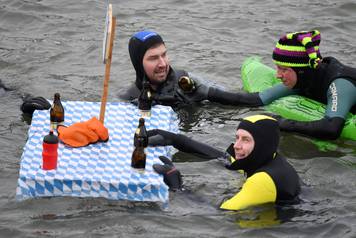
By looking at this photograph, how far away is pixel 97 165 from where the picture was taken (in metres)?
7.10

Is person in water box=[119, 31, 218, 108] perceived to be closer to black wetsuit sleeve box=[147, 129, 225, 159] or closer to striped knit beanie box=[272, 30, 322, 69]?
striped knit beanie box=[272, 30, 322, 69]

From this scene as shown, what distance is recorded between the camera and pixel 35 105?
28.8 ft

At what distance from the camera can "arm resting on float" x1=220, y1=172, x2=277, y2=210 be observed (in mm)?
6891

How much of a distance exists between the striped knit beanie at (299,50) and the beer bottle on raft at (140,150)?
2.38 m

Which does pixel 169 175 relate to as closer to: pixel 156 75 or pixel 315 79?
pixel 156 75

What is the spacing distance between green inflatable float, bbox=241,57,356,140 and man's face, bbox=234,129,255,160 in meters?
2.10

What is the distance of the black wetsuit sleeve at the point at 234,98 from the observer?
32.1 ft

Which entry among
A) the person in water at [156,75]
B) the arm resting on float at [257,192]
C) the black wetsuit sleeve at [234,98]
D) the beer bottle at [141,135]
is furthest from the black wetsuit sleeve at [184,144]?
the black wetsuit sleeve at [234,98]

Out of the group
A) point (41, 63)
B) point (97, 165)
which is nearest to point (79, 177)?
point (97, 165)

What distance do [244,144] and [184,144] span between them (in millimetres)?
918

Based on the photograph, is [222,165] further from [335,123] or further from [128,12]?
[128,12]

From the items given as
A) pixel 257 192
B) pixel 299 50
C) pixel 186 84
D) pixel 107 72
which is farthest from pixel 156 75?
pixel 257 192

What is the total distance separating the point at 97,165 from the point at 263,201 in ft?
4.94

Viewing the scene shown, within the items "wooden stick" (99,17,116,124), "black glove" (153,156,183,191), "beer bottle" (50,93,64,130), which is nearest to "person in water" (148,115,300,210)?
"black glove" (153,156,183,191)
